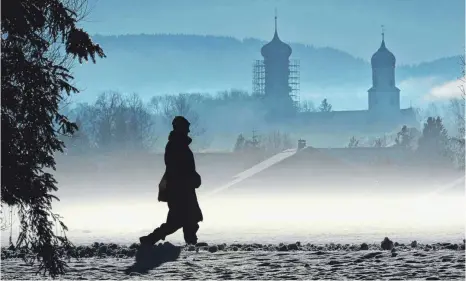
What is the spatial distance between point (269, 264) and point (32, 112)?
3.37 metres

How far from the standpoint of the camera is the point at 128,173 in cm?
11056

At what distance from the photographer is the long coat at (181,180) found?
664 inches

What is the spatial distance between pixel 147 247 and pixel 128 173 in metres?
94.5

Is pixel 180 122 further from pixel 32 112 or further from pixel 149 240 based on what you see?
pixel 32 112

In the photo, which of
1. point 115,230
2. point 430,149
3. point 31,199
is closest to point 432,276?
point 31,199

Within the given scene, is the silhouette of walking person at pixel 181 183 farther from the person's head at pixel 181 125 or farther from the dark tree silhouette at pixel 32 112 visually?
the dark tree silhouette at pixel 32 112

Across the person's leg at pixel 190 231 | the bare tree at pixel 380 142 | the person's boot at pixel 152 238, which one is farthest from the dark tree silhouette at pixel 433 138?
the person's boot at pixel 152 238

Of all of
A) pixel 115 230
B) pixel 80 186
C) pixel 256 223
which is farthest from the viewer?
pixel 80 186

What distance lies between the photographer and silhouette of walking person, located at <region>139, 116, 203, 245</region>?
16.9 meters

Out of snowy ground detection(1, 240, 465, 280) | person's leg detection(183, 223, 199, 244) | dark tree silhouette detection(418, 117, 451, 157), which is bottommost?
snowy ground detection(1, 240, 465, 280)

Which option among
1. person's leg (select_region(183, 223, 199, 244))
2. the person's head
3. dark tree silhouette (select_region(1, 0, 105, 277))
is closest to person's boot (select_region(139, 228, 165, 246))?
person's leg (select_region(183, 223, 199, 244))

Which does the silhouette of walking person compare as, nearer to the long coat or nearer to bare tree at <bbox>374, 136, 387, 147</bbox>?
the long coat

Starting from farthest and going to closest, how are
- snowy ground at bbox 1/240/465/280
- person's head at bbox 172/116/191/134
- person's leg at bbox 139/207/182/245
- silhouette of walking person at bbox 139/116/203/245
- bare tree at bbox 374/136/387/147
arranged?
bare tree at bbox 374/136/387/147
person's head at bbox 172/116/191/134
silhouette of walking person at bbox 139/116/203/245
person's leg at bbox 139/207/182/245
snowy ground at bbox 1/240/465/280

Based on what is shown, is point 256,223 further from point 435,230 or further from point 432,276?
point 432,276
